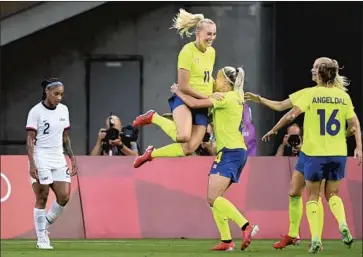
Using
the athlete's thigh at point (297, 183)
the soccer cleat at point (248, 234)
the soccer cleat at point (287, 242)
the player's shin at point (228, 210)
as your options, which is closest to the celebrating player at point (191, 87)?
the player's shin at point (228, 210)

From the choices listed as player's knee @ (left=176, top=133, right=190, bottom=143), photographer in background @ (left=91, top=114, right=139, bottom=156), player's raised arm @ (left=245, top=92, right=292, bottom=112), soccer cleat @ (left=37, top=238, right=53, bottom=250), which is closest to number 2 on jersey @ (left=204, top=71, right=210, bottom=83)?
player's raised arm @ (left=245, top=92, right=292, bottom=112)

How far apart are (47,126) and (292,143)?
4860 millimetres

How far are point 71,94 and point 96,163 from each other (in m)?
6.38

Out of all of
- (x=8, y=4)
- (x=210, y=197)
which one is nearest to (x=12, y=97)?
(x=8, y=4)

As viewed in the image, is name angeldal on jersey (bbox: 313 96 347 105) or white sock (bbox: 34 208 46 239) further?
white sock (bbox: 34 208 46 239)

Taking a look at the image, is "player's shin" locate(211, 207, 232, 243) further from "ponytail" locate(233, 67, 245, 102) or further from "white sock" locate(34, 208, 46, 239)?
"white sock" locate(34, 208, 46, 239)

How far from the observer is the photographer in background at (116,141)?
18.0 metres

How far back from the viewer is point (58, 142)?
1463 cm

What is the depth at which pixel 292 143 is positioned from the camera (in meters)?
17.9

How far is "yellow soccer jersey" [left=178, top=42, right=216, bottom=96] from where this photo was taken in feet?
44.7

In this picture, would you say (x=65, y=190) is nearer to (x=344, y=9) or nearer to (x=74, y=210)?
(x=74, y=210)

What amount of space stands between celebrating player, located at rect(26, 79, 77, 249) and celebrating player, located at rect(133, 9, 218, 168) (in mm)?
1101

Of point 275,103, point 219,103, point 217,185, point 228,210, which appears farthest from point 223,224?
point 275,103

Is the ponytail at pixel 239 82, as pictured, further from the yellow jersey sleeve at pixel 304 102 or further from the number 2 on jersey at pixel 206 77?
the yellow jersey sleeve at pixel 304 102
